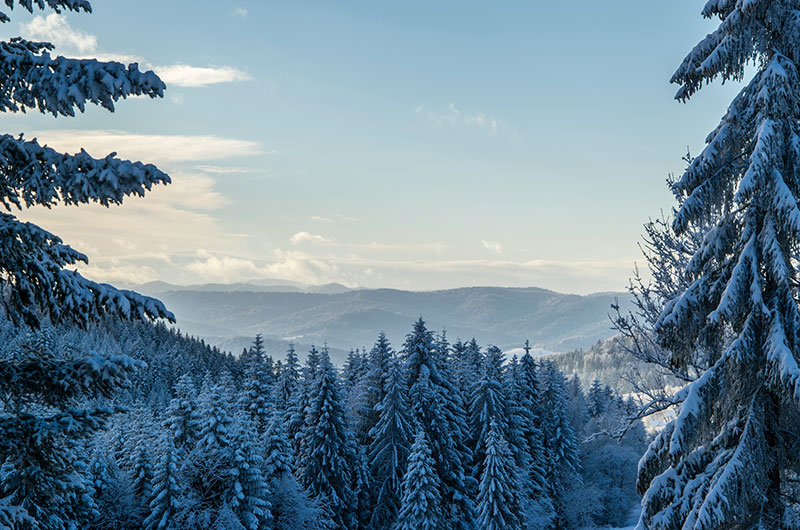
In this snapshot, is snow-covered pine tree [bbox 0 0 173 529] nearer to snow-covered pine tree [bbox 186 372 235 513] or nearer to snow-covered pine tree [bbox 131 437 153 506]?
snow-covered pine tree [bbox 186 372 235 513]

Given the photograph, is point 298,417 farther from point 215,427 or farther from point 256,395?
point 215,427

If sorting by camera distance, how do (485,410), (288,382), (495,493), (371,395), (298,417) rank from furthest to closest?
(288,382)
(371,395)
(485,410)
(298,417)
(495,493)

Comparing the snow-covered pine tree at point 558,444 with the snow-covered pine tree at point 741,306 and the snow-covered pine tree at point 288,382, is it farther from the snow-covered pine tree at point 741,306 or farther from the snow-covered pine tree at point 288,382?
the snow-covered pine tree at point 741,306

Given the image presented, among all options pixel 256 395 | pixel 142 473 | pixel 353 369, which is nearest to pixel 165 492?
pixel 142 473

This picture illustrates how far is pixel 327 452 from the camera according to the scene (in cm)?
3841

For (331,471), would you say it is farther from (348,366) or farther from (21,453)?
(21,453)

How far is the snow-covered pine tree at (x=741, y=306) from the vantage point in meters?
8.75

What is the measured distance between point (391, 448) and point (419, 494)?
5.36 metres

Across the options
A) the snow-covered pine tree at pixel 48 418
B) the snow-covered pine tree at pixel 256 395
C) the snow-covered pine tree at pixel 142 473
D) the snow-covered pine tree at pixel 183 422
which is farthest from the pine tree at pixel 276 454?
the snow-covered pine tree at pixel 48 418

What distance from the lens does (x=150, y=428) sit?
37938mm

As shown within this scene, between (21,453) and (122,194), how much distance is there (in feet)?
10.3

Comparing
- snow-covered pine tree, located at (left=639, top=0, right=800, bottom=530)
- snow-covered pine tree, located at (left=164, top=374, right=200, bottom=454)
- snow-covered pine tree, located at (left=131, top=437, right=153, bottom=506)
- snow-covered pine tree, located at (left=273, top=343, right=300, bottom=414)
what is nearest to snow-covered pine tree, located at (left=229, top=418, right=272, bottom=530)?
snow-covered pine tree, located at (left=131, top=437, right=153, bottom=506)

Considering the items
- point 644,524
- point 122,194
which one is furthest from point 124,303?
point 644,524

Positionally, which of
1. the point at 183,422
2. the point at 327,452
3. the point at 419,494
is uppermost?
the point at 183,422
